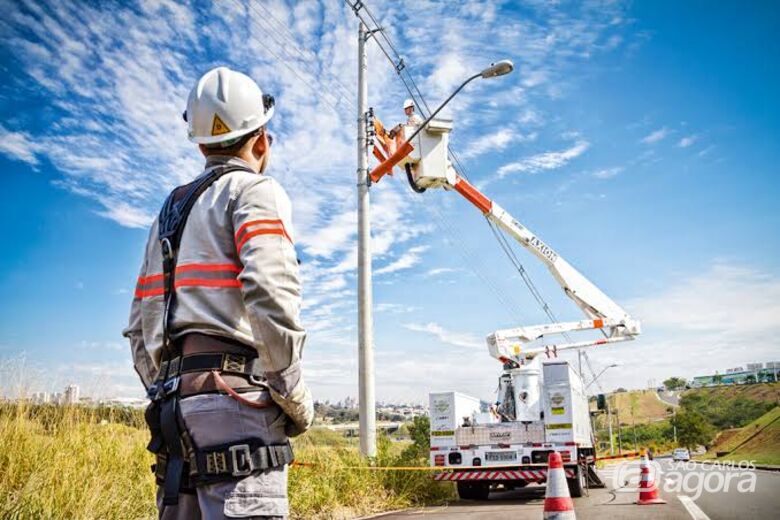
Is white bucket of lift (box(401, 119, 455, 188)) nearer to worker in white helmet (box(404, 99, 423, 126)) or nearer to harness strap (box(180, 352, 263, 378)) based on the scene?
worker in white helmet (box(404, 99, 423, 126))

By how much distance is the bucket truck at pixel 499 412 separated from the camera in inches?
492

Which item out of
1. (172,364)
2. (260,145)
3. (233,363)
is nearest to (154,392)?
(172,364)

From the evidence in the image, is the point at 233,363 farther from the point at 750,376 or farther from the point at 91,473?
the point at 750,376

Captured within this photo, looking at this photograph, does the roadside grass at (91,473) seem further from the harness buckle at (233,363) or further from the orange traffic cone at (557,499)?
the harness buckle at (233,363)

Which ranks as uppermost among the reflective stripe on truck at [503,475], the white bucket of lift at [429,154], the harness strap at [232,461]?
the white bucket of lift at [429,154]

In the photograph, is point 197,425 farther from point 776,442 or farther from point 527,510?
point 776,442

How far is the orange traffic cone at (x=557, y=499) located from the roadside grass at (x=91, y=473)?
3.25 m

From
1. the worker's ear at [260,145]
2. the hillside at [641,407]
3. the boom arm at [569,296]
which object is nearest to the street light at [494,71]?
the boom arm at [569,296]

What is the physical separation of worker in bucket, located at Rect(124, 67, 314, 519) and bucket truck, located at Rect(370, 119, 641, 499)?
1006cm

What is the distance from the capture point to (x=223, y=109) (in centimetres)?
251

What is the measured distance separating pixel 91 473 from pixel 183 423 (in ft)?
14.4

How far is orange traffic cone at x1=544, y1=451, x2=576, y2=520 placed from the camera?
5.46 metres

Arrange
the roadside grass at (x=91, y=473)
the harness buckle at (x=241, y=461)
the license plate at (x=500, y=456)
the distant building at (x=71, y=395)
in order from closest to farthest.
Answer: the harness buckle at (x=241, y=461) < the roadside grass at (x=91, y=473) < the distant building at (x=71, y=395) < the license plate at (x=500, y=456)

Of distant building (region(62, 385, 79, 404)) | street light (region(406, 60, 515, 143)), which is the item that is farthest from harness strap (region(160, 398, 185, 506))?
street light (region(406, 60, 515, 143))
